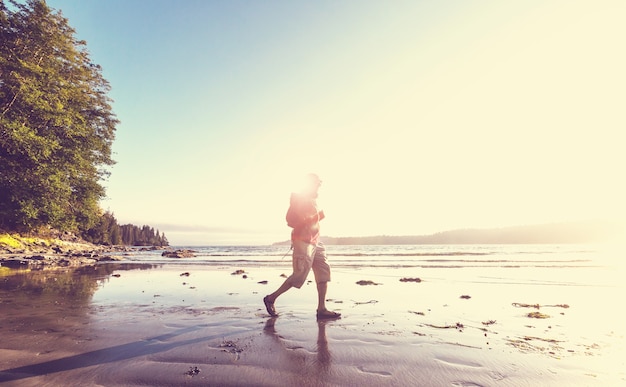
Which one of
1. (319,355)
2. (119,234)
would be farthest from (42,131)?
(119,234)

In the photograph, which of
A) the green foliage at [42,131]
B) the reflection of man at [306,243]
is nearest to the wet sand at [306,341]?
the reflection of man at [306,243]

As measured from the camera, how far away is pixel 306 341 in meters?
4.19

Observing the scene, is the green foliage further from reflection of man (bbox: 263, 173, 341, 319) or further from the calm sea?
reflection of man (bbox: 263, 173, 341, 319)

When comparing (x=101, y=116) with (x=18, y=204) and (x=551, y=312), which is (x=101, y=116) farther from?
(x=551, y=312)

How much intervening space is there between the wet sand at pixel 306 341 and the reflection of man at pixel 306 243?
0.50 meters

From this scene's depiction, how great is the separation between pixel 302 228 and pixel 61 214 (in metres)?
20.1

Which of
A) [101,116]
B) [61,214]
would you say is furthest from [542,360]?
[101,116]

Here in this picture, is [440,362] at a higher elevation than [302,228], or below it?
below

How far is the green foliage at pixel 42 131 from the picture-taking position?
17.7 metres

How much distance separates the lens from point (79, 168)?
21.9m

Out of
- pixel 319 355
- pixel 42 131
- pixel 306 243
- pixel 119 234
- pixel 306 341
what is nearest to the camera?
pixel 319 355

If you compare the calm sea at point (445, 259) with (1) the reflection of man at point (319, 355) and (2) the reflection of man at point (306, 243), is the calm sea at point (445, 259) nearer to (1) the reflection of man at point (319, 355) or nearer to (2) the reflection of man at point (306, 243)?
(2) the reflection of man at point (306, 243)

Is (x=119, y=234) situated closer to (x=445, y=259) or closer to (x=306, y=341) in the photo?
(x=445, y=259)

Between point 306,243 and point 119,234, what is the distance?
10592 cm
